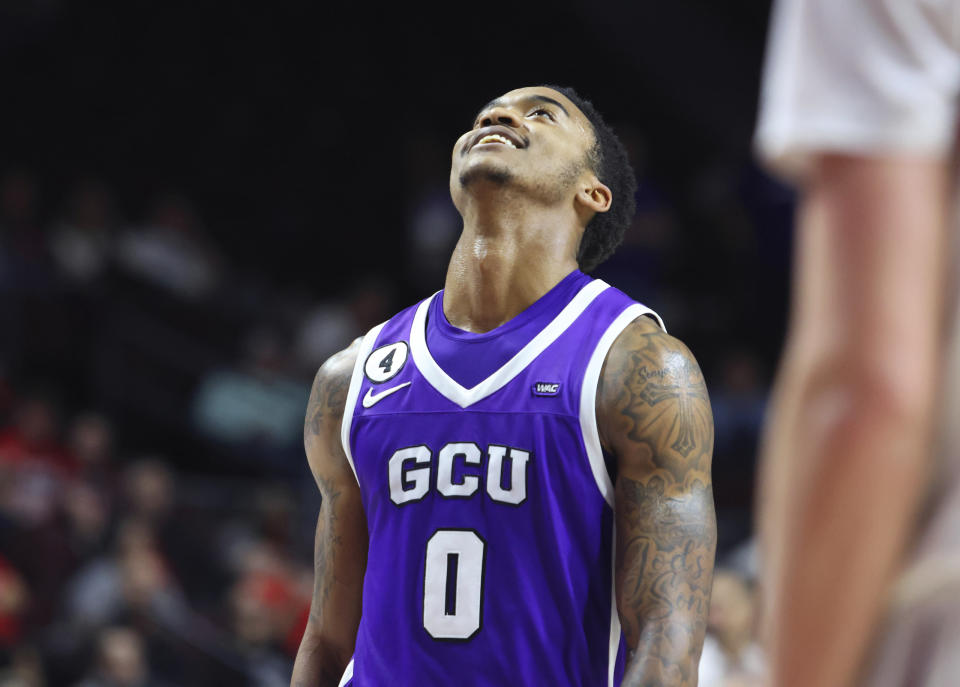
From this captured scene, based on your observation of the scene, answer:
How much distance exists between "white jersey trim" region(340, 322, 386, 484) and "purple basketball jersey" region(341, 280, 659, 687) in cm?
16

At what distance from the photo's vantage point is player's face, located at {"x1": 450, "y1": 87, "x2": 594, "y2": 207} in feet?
12.1

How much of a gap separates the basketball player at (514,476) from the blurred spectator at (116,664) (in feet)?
16.3

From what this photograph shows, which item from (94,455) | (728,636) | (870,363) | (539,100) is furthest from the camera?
(94,455)

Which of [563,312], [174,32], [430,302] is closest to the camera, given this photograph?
[563,312]

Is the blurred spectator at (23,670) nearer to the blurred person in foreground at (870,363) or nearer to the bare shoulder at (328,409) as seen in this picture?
the bare shoulder at (328,409)

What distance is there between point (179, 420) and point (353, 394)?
24.8 ft

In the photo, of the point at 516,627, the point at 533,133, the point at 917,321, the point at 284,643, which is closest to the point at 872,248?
the point at 917,321

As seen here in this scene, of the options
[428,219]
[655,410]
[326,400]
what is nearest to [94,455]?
[428,219]

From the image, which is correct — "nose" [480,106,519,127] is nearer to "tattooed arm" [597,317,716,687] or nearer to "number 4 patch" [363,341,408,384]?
"number 4 patch" [363,341,408,384]

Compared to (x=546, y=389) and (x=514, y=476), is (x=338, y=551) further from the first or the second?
(x=546, y=389)

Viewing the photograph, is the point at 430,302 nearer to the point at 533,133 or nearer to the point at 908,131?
the point at 533,133

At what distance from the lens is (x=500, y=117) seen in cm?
382

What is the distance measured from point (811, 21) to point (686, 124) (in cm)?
1455

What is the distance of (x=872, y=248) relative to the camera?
123cm
